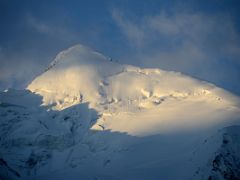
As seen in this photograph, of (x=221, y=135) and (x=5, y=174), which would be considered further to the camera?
(x=221, y=135)

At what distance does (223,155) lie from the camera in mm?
176625

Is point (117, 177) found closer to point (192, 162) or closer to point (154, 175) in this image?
point (154, 175)

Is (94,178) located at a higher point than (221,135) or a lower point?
lower

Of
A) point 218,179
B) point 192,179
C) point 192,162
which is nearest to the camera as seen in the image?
point 218,179

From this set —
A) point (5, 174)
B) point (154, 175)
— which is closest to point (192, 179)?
point (154, 175)

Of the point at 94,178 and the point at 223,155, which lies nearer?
the point at 223,155

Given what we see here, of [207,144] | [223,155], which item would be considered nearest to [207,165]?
[223,155]

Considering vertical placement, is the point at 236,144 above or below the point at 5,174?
above

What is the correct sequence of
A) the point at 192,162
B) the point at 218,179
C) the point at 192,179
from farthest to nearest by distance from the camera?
the point at 192,162, the point at 192,179, the point at 218,179

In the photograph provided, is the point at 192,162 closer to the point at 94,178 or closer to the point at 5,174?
the point at 94,178

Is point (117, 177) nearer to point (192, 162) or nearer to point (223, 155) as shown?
point (192, 162)

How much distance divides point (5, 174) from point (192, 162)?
77.8 metres

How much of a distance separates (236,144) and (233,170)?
1706 cm

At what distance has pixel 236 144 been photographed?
604 feet
